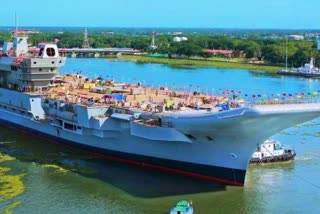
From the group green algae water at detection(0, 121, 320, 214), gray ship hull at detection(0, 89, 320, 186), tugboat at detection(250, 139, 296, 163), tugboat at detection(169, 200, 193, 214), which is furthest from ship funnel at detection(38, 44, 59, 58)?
tugboat at detection(169, 200, 193, 214)

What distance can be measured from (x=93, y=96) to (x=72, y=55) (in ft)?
308

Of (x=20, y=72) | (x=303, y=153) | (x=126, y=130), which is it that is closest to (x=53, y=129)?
(x=20, y=72)

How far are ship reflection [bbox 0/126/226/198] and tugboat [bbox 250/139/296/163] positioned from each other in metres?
4.26

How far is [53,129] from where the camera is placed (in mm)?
33906

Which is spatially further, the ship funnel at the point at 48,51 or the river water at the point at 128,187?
the ship funnel at the point at 48,51

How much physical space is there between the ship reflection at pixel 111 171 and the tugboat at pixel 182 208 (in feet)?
8.66

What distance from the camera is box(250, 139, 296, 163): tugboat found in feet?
95.2

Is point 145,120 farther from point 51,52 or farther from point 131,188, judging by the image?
point 51,52

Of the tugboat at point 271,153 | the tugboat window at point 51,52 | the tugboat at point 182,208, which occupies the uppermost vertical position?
the tugboat window at point 51,52

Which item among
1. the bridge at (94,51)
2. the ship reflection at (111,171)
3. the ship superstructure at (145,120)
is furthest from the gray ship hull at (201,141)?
the bridge at (94,51)

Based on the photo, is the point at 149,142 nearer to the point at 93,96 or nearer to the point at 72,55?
the point at 93,96

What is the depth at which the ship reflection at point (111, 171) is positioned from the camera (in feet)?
81.9

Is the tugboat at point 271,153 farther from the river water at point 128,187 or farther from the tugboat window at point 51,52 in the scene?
the tugboat window at point 51,52

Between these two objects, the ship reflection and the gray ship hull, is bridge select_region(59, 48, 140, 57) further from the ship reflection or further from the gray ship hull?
the gray ship hull
